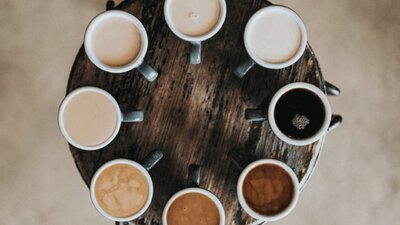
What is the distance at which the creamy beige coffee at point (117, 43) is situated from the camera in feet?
4.17

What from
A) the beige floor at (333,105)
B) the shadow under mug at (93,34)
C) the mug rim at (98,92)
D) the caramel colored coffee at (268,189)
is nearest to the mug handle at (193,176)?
the caramel colored coffee at (268,189)

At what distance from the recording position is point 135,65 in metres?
1.24

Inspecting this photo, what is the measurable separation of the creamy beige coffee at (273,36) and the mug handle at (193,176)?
1.32ft

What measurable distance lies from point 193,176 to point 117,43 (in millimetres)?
472

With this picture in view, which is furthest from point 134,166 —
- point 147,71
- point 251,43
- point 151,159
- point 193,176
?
point 251,43

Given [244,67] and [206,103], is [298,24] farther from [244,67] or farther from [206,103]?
[206,103]

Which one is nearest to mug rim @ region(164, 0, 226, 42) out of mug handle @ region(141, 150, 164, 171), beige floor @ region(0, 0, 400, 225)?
mug handle @ region(141, 150, 164, 171)

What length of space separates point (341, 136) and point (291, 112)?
0.94m

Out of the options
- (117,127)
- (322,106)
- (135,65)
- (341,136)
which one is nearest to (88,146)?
(117,127)

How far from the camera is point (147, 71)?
1.31m

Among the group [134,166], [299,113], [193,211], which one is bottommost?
[193,211]

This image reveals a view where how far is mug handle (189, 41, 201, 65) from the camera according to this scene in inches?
51.3

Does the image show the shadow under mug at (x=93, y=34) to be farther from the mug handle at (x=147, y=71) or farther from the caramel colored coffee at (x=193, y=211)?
the caramel colored coffee at (x=193, y=211)

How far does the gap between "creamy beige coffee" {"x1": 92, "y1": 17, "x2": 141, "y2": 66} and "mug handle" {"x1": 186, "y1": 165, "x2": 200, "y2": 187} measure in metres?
0.39
